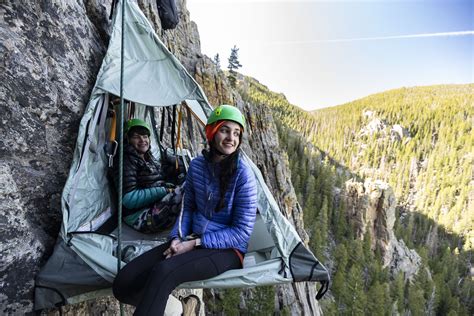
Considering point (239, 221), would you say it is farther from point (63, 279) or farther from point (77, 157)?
point (77, 157)

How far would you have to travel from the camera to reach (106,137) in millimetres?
4605

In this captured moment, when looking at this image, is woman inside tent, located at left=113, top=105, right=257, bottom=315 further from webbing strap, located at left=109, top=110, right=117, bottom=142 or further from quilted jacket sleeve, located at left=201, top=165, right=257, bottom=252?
webbing strap, located at left=109, top=110, right=117, bottom=142

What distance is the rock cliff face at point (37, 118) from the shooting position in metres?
3.28

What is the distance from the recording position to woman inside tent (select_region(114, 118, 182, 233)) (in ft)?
14.4

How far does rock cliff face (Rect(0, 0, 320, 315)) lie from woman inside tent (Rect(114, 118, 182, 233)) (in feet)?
2.41

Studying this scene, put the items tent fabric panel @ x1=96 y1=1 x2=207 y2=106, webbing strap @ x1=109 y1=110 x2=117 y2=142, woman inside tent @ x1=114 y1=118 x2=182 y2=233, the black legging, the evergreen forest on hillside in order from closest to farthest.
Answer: the black legging < tent fabric panel @ x1=96 y1=1 x2=207 y2=106 < woman inside tent @ x1=114 y1=118 x2=182 y2=233 < webbing strap @ x1=109 y1=110 x2=117 y2=142 < the evergreen forest on hillside

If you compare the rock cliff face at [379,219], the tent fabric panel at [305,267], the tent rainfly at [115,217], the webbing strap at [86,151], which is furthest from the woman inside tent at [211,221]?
the rock cliff face at [379,219]

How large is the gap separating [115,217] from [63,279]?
1371 mm

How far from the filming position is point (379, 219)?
211ft

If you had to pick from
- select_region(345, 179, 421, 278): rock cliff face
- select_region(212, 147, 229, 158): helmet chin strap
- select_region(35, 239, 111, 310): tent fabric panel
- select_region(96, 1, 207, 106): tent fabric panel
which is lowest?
select_region(345, 179, 421, 278): rock cliff face

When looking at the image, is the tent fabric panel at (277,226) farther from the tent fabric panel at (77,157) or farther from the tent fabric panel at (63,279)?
the tent fabric panel at (77,157)

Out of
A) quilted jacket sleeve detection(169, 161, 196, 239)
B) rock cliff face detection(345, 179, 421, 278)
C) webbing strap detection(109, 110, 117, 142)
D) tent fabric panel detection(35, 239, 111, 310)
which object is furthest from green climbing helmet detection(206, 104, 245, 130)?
rock cliff face detection(345, 179, 421, 278)

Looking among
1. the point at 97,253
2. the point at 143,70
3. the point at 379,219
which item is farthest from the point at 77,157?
the point at 379,219

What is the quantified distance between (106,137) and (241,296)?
3094 centimetres
